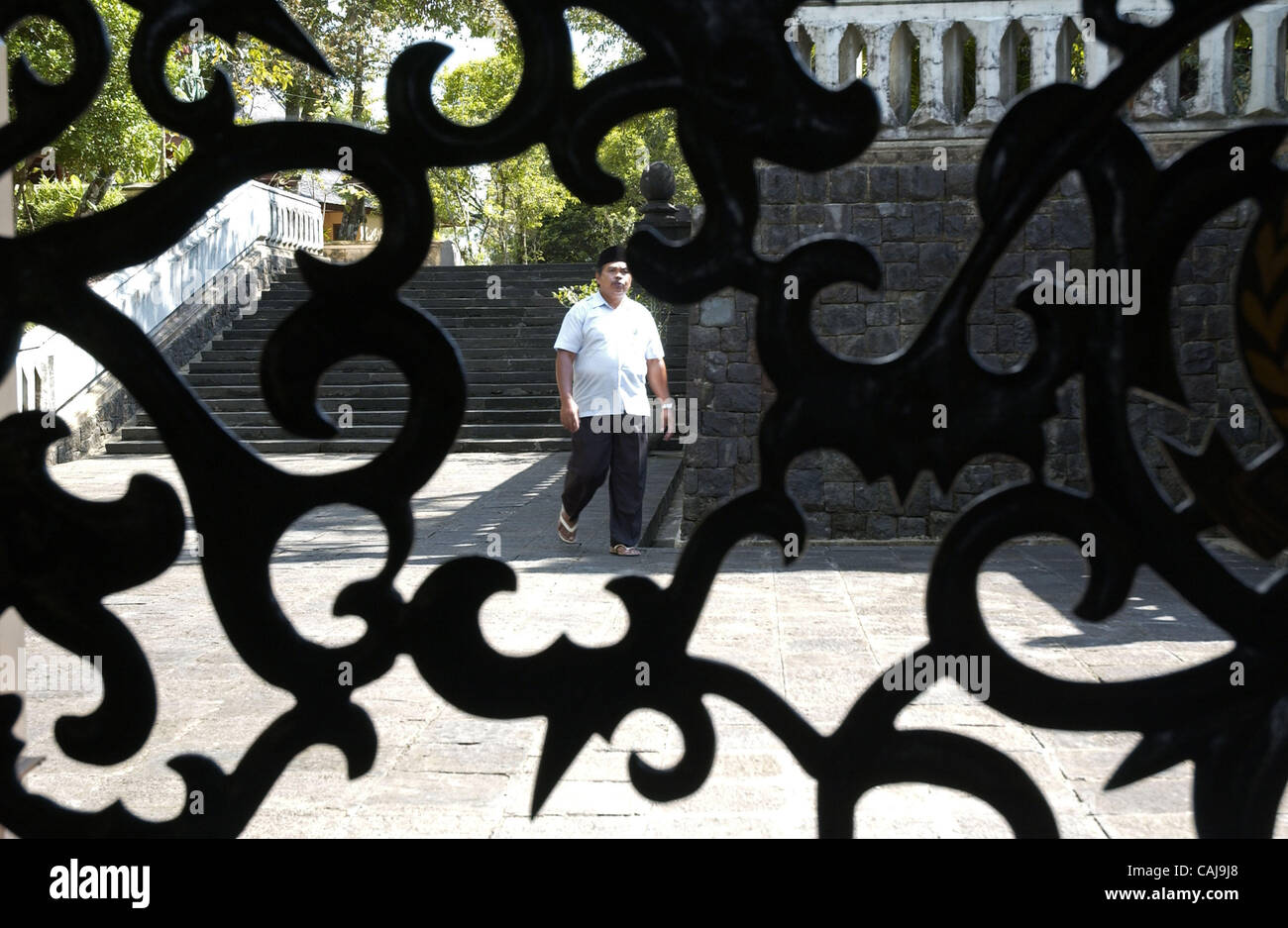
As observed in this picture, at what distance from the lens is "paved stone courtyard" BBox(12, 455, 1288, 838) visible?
364 centimetres

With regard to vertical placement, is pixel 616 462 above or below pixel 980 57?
below

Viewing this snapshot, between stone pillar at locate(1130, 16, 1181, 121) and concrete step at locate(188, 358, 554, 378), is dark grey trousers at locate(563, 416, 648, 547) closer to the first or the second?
Result: stone pillar at locate(1130, 16, 1181, 121)

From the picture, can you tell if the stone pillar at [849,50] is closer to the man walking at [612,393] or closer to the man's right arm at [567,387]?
the man walking at [612,393]

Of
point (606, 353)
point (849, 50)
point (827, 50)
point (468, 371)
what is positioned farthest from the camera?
point (468, 371)

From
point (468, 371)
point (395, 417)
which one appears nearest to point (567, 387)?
point (468, 371)

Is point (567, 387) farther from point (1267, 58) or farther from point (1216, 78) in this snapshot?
point (1267, 58)

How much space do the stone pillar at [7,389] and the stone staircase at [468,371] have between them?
12.4 meters

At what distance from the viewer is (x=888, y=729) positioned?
1.57m

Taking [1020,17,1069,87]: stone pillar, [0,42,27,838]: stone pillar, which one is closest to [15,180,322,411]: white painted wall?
[1020,17,1069,87]: stone pillar

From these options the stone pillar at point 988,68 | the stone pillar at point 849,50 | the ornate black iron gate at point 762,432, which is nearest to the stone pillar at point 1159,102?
the stone pillar at point 988,68

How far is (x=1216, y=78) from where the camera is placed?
8562mm

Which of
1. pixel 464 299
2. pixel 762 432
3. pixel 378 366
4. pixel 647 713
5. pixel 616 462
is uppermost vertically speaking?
pixel 464 299

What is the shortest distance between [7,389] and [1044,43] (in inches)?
300
